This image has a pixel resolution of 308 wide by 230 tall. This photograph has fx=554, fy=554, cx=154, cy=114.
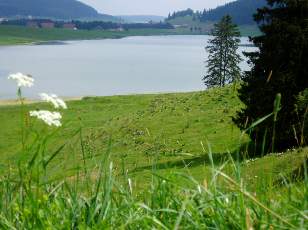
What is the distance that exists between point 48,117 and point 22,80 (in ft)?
1.11

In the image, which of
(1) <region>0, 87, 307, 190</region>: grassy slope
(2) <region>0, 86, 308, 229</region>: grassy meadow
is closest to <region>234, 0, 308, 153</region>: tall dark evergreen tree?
(1) <region>0, 87, 307, 190</region>: grassy slope

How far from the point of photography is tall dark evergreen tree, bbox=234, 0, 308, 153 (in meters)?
25.9

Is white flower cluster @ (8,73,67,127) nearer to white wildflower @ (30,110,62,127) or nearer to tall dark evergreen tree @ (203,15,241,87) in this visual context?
white wildflower @ (30,110,62,127)

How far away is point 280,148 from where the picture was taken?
27219 mm

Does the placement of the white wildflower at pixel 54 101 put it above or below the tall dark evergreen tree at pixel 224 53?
above

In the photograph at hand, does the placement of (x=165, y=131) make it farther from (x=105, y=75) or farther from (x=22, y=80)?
(x=105, y=75)

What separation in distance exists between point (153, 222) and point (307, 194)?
38.3 inches

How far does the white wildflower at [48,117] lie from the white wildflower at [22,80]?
0.68ft

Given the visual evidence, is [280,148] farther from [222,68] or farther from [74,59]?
[74,59]

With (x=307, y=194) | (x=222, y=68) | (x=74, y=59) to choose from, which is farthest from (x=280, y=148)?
(x=74, y=59)

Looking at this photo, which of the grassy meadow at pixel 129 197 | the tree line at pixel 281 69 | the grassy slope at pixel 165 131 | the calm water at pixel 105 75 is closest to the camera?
the grassy meadow at pixel 129 197

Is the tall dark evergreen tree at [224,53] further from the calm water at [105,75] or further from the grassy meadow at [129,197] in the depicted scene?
the grassy meadow at [129,197]

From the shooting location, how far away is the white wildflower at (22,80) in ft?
11.4

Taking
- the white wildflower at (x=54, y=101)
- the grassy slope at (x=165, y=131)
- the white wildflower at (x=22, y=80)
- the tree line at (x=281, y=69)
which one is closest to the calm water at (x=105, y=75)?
the grassy slope at (x=165, y=131)
